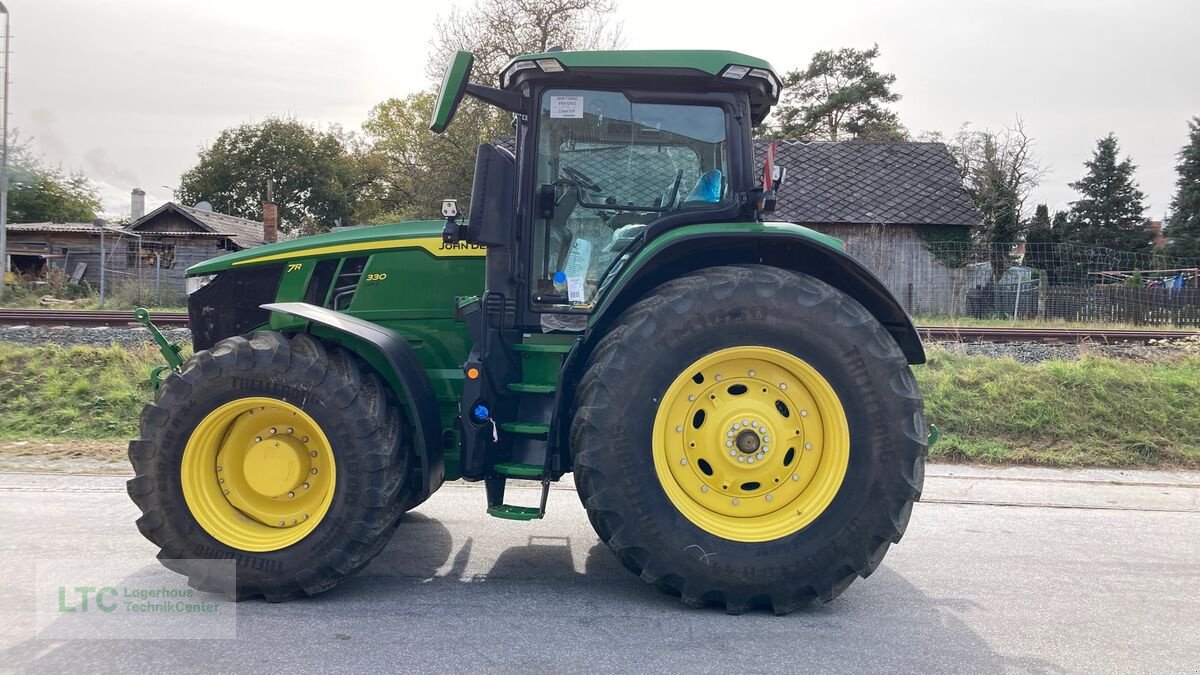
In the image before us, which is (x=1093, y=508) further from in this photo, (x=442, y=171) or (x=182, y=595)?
(x=442, y=171)

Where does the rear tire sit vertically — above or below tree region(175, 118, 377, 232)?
below

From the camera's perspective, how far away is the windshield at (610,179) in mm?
3775

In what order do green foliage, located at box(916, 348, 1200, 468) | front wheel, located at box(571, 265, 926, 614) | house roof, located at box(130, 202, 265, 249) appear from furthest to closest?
house roof, located at box(130, 202, 265, 249) < green foliage, located at box(916, 348, 1200, 468) < front wheel, located at box(571, 265, 926, 614)

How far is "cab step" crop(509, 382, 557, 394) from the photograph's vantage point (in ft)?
12.2

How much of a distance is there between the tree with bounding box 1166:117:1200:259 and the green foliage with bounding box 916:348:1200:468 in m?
30.7

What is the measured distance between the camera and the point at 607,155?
380 cm

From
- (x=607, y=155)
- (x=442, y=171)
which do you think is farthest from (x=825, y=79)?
(x=607, y=155)

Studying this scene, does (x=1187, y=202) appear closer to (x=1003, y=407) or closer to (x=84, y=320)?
(x=1003, y=407)

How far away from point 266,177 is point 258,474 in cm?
4810

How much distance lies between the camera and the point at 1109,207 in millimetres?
33875

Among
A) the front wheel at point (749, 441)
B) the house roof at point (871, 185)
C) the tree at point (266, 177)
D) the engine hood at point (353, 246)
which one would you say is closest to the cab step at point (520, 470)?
the front wheel at point (749, 441)

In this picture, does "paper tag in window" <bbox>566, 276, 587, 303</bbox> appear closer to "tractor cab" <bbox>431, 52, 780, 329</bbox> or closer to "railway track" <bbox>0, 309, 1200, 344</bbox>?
"tractor cab" <bbox>431, 52, 780, 329</bbox>

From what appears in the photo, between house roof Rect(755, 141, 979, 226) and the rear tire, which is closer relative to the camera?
the rear tire

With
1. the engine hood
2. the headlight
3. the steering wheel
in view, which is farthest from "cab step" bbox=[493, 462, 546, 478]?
the headlight
